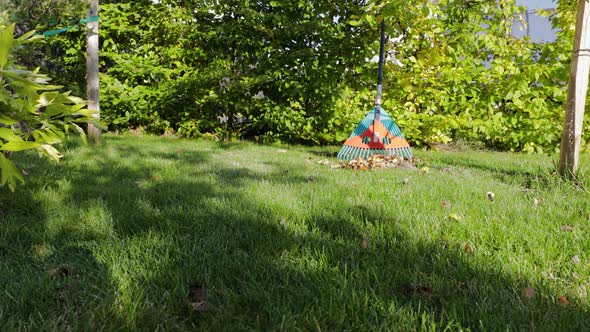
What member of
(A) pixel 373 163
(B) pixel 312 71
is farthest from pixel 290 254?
(B) pixel 312 71

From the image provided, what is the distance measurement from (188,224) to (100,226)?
1.52 ft

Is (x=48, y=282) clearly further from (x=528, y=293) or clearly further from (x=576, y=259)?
(x=576, y=259)

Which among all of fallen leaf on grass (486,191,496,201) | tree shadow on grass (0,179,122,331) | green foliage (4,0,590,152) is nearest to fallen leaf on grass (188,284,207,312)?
tree shadow on grass (0,179,122,331)

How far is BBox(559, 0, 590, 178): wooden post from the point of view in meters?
3.38

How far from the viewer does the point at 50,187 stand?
2773 millimetres

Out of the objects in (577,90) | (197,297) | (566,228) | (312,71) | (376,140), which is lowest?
(197,297)

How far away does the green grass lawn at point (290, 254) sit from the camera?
4.40 ft

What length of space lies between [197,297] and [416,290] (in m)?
0.83

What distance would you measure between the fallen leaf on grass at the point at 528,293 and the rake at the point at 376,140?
3370 mm

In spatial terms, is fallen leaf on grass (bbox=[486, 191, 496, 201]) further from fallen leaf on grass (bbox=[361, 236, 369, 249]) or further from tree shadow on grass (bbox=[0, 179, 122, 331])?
tree shadow on grass (bbox=[0, 179, 122, 331])

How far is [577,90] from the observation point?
3398 millimetres

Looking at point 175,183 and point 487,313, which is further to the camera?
point 175,183

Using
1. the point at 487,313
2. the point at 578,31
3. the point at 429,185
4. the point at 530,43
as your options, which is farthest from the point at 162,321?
the point at 530,43

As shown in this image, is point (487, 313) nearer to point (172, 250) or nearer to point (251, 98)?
point (172, 250)
